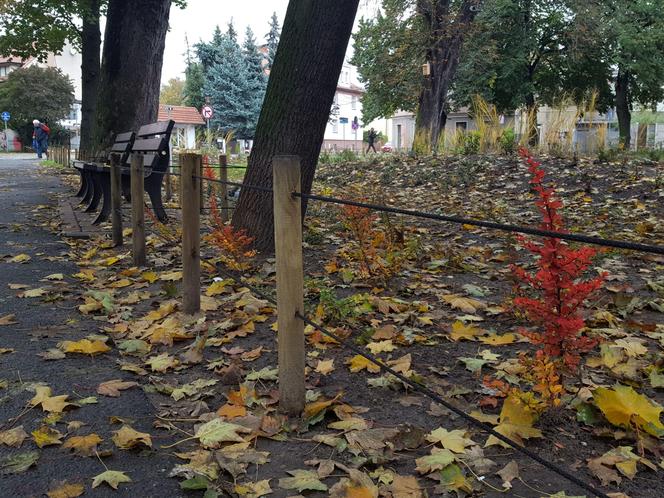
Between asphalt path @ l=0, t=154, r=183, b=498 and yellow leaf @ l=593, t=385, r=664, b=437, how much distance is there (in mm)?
1725

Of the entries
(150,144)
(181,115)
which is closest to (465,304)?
(150,144)

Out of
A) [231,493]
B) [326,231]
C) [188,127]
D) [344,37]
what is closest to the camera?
[231,493]

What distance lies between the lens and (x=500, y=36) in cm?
3678

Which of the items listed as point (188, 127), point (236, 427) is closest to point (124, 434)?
point (236, 427)

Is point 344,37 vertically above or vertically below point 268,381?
above

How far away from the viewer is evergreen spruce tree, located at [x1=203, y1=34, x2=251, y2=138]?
54.3 metres

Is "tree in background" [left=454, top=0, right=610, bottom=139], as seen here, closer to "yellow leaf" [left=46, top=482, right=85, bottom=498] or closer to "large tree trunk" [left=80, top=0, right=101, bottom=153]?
"large tree trunk" [left=80, top=0, right=101, bottom=153]

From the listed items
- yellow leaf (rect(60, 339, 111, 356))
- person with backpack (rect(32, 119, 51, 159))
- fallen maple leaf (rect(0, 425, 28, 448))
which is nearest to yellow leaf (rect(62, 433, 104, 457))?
fallen maple leaf (rect(0, 425, 28, 448))

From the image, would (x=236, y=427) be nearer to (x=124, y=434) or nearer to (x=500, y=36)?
(x=124, y=434)

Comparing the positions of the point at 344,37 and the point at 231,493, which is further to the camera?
the point at 344,37

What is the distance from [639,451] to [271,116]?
14.0 ft

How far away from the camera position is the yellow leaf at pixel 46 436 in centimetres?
259

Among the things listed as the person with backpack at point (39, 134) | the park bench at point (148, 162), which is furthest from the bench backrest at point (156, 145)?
the person with backpack at point (39, 134)

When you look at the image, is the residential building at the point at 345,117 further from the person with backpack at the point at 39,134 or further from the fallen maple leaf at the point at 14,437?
the fallen maple leaf at the point at 14,437
